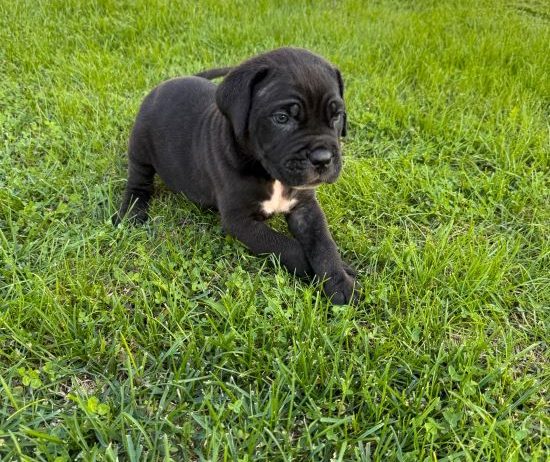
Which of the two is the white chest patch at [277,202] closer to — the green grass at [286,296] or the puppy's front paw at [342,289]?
the green grass at [286,296]

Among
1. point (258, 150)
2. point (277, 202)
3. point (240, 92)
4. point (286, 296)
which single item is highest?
point (240, 92)

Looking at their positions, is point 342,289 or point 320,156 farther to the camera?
point 342,289

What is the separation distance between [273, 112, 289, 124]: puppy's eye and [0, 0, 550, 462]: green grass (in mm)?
839

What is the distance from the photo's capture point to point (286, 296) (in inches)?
114

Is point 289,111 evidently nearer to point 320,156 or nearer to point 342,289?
point 320,156

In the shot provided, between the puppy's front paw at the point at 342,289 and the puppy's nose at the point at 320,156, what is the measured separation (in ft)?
2.13

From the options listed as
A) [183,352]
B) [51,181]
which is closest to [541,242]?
[183,352]

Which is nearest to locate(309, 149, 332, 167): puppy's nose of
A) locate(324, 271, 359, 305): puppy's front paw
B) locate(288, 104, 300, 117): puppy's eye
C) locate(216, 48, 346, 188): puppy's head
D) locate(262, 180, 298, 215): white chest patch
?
locate(216, 48, 346, 188): puppy's head

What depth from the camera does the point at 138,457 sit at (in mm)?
2002

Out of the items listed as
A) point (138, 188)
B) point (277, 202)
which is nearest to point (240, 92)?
point (277, 202)

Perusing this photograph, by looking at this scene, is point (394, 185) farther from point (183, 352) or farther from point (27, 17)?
point (27, 17)

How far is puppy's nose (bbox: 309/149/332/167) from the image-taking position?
111 inches

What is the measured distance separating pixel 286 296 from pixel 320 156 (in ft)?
2.60

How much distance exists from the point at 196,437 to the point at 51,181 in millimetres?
2413
